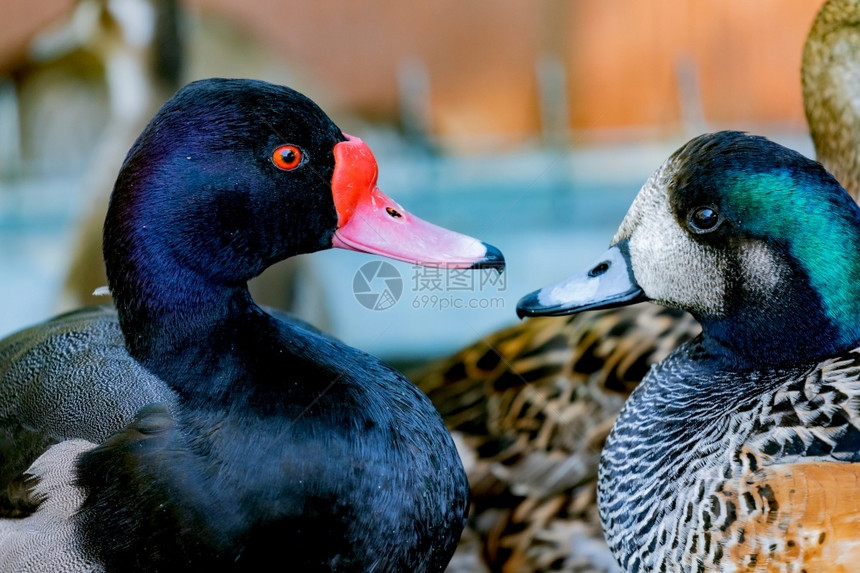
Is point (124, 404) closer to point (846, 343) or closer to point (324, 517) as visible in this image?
point (324, 517)

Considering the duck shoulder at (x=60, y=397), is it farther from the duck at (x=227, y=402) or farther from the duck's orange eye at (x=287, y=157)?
the duck's orange eye at (x=287, y=157)

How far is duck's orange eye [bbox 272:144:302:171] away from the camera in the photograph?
5.61 ft

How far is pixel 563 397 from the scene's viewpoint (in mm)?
2264

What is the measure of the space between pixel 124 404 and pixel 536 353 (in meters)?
0.99

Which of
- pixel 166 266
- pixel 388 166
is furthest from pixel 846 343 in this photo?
pixel 388 166

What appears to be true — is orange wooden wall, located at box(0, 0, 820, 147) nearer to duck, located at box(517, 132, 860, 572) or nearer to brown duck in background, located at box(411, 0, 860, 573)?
brown duck in background, located at box(411, 0, 860, 573)

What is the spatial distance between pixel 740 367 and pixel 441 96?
3.02m

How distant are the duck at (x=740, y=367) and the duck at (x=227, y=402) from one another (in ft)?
0.93

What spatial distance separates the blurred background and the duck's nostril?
1.86 metres

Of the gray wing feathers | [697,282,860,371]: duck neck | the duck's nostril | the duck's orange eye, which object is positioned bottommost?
the gray wing feathers

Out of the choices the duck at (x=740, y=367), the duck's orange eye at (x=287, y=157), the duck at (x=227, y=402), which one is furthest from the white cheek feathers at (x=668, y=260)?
the duck's orange eye at (x=287, y=157)

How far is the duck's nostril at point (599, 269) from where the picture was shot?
1.82 meters

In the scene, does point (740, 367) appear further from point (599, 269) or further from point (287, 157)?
point (287, 157)

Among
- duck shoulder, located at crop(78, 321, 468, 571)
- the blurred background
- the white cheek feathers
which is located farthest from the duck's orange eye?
the blurred background
